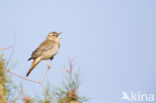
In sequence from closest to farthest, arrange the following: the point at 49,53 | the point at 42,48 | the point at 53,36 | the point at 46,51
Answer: the point at 49,53, the point at 46,51, the point at 42,48, the point at 53,36

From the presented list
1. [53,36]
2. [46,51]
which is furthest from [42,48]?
[53,36]

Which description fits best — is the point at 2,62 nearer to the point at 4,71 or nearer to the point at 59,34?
the point at 4,71

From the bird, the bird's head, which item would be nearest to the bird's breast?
the bird

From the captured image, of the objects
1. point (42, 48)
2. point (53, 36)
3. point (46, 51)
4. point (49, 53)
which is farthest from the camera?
point (53, 36)

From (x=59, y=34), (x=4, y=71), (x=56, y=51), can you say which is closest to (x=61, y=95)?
(x=4, y=71)

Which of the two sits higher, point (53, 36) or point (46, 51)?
point (53, 36)

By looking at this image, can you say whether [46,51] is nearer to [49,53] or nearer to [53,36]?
[49,53]

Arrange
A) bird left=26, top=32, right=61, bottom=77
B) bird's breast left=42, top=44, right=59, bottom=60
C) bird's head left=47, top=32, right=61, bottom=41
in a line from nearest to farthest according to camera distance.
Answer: bird left=26, top=32, right=61, bottom=77, bird's breast left=42, top=44, right=59, bottom=60, bird's head left=47, top=32, right=61, bottom=41

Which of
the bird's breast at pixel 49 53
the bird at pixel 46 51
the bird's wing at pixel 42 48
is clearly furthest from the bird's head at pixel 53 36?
the bird's breast at pixel 49 53

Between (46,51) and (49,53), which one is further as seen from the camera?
(46,51)

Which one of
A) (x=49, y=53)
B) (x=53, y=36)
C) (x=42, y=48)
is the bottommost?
(x=49, y=53)

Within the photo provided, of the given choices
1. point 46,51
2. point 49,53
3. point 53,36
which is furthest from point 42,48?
point 53,36

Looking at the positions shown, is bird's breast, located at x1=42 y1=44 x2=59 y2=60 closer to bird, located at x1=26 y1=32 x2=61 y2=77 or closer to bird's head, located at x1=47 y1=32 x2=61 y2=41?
bird, located at x1=26 y1=32 x2=61 y2=77

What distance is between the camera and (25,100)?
1.43 meters
